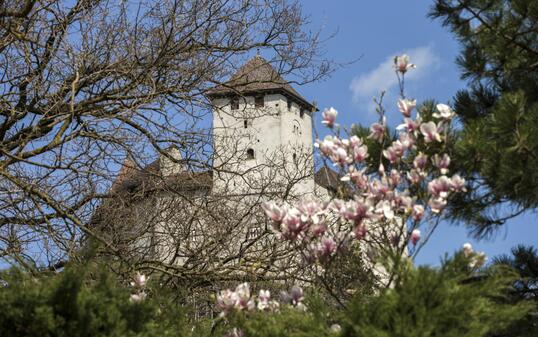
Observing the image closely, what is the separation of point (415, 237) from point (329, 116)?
98 centimetres

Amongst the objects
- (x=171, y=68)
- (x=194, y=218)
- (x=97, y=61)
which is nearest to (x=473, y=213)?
(x=194, y=218)

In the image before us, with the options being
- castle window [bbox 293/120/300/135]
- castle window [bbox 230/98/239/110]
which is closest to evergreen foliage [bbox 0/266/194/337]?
castle window [bbox 230/98/239/110]

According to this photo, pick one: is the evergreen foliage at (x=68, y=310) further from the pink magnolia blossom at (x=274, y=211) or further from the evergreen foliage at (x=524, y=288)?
the evergreen foliage at (x=524, y=288)

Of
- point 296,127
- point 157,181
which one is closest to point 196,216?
point 157,181

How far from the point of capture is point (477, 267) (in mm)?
3914

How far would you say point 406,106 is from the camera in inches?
168

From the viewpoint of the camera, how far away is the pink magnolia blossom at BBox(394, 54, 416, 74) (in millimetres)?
4449

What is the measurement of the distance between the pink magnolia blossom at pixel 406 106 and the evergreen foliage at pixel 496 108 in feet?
2.20

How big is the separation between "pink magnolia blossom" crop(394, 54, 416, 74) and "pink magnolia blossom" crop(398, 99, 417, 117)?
299 mm

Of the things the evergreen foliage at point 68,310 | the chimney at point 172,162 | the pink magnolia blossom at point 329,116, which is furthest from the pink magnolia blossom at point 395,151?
the chimney at point 172,162

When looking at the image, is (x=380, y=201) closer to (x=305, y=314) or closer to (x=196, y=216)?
(x=305, y=314)

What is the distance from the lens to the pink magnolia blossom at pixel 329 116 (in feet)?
14.4

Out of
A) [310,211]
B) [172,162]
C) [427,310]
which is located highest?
[172,162]

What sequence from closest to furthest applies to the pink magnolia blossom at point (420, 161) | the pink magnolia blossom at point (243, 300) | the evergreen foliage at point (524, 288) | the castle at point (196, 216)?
the pink magnolia blossom at point (243, 300) < the pink magnolia blossom at point (420, 161) < the evergreen foliage at point (524, 288) < the castle at point (196, 216)
